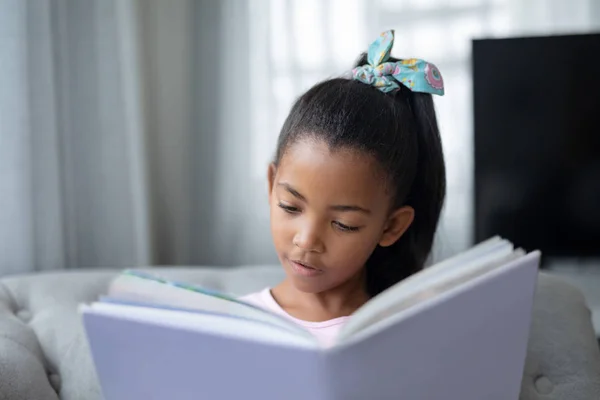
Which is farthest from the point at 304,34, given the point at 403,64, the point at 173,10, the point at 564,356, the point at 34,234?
the point at 564,356

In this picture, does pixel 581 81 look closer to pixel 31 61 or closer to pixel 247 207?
pixel 247 207

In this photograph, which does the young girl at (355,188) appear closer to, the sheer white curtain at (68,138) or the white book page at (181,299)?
the white book page at (181,299)

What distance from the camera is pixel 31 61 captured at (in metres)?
1.84

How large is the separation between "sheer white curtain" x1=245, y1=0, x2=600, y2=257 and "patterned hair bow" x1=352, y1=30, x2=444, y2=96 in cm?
134

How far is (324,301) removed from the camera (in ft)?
3.41

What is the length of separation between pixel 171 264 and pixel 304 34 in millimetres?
927

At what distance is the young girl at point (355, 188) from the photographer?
2.99ft

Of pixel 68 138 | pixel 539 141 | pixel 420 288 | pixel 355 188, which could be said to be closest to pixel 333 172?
pixel 355 188

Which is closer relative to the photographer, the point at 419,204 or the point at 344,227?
the point at 344,227

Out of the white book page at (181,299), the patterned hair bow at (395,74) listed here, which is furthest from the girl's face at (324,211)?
the white book page at (181,299)

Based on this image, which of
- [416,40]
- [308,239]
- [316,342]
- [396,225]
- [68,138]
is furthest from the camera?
[416,40]

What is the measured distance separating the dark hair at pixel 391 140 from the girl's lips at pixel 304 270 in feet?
0.50

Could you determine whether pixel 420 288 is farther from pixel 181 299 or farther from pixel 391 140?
pixel 391 140

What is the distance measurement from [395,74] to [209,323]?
→ 0.54 meters
